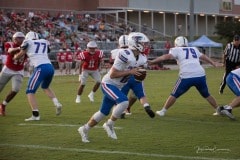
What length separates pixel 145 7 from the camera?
46219 mm

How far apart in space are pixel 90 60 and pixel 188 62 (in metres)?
3.84

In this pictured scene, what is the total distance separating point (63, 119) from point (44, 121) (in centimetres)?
43

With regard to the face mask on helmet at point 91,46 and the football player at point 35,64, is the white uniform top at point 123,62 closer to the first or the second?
the football player at point 35,64

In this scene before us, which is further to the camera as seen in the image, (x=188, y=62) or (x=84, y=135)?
(x=188, y=62)

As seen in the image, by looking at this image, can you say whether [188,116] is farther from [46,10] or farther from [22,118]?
[46,10]

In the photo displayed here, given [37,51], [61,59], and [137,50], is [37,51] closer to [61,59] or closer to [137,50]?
[137,50]

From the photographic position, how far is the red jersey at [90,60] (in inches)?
534

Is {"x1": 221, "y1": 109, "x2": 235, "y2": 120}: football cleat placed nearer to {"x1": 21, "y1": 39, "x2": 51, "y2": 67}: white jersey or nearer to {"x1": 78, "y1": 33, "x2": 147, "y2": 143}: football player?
{"x1": 78, "y1": 33, "x2": 147, "y2": 143}: football player

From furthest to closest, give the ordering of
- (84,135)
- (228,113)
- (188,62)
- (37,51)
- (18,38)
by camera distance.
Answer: (18,38) → (188,62) → (37,51) → (228,113) → (84,135)

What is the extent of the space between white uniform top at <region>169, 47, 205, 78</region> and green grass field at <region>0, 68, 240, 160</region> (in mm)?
878

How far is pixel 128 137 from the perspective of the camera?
8.36m

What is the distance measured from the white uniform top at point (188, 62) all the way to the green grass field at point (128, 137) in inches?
34.6

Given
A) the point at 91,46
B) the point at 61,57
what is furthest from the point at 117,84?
the point at 61,57

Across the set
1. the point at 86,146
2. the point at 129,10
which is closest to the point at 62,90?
the point at 86,146
